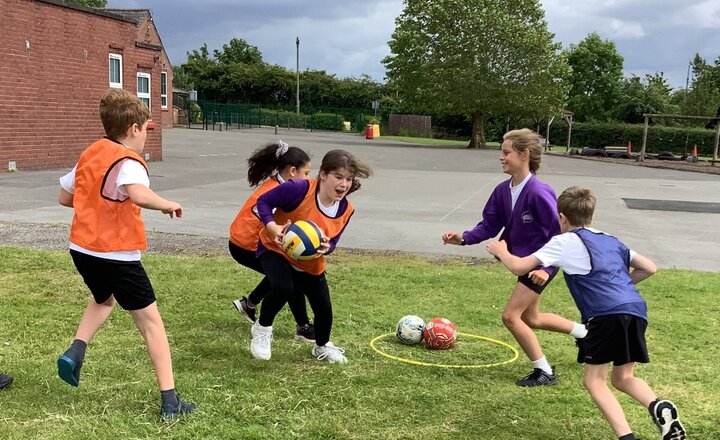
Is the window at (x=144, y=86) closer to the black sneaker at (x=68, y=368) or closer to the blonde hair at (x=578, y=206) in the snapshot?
the black sneaker at (x=68, y=368)

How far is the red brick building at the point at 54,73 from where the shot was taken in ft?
58.8

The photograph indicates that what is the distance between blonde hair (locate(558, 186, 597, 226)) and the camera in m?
3.67

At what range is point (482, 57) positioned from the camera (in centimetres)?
4025

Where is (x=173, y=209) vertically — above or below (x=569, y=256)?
above

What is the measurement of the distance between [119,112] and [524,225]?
9.03ft

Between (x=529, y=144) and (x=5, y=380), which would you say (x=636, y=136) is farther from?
(x=5, y=380)

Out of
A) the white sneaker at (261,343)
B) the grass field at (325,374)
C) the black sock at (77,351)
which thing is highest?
the black sock at (77,351)

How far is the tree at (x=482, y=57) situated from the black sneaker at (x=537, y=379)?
1453 inches

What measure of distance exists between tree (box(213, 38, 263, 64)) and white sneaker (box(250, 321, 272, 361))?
320ft

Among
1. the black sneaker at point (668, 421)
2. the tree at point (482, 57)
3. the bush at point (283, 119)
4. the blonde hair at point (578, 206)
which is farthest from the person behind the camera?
the bush at point (283, 119)

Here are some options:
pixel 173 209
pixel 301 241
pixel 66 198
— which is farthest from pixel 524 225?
pixel 66 198

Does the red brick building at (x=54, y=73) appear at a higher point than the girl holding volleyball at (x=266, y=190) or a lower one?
higher

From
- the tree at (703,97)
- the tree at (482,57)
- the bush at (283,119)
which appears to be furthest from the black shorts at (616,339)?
the bush at (283,119)

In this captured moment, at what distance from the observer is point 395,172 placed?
23.5 m
